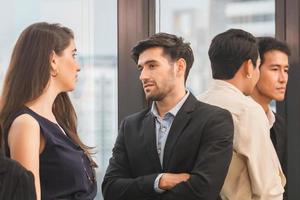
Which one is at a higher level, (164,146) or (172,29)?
(172,29)

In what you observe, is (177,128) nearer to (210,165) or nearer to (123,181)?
(210,165)

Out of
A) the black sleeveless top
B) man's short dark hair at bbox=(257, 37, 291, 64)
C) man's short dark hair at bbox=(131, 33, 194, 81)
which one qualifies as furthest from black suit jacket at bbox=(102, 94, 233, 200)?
man's short dark hair at bbox=(257, 37, 291, 64)

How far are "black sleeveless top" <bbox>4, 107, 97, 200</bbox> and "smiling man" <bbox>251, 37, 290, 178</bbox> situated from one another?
1124mm

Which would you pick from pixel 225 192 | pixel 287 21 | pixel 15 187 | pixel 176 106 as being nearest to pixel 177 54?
pixel 176 106

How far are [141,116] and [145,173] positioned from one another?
0.27 meters

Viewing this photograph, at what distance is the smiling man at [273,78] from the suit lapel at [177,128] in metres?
0.61

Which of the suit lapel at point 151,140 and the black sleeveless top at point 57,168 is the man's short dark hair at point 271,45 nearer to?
the suit lapel at point 151,140

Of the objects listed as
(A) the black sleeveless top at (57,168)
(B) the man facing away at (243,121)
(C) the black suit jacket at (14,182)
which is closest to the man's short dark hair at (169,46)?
(B) the man facing away at (243,121)

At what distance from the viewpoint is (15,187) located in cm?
146

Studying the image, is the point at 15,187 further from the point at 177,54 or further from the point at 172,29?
the point at 172,29

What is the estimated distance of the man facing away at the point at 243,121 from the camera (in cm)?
208

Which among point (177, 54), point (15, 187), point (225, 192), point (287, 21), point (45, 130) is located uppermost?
point (287, 21)

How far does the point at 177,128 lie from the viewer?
2.13 metres

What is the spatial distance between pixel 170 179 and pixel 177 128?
212 mm
